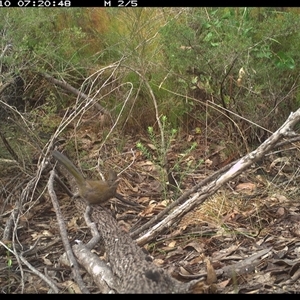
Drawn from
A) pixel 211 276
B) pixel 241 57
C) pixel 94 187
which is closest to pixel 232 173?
pixel 211 276

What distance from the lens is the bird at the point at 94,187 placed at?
165 inches

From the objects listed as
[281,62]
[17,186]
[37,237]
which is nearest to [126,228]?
[37,237]

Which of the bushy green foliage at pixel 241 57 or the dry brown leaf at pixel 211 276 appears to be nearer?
the dry brown leaf at pixel 211 276

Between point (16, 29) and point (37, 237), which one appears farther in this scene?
point (16, 29)

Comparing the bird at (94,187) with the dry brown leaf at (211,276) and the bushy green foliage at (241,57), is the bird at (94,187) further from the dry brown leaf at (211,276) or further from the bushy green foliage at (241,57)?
the bushy green foliage at (241,57)

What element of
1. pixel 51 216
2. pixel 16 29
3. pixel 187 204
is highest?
pixel 16 29

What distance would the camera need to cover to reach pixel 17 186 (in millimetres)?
4688

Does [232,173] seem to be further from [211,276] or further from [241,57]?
[241,57]

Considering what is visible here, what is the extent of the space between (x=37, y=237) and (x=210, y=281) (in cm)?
154

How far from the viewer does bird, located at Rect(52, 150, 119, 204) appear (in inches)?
165

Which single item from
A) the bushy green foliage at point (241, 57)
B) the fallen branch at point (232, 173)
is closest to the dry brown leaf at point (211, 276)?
the fallen branch at point (232, 173)

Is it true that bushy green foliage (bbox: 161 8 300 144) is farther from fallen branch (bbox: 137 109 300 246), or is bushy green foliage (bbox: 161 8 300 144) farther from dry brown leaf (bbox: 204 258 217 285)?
dry brown leaf (bbox: 204 258 217 285)

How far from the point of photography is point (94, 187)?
420 cm

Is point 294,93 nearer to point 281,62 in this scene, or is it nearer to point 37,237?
point 281,62
